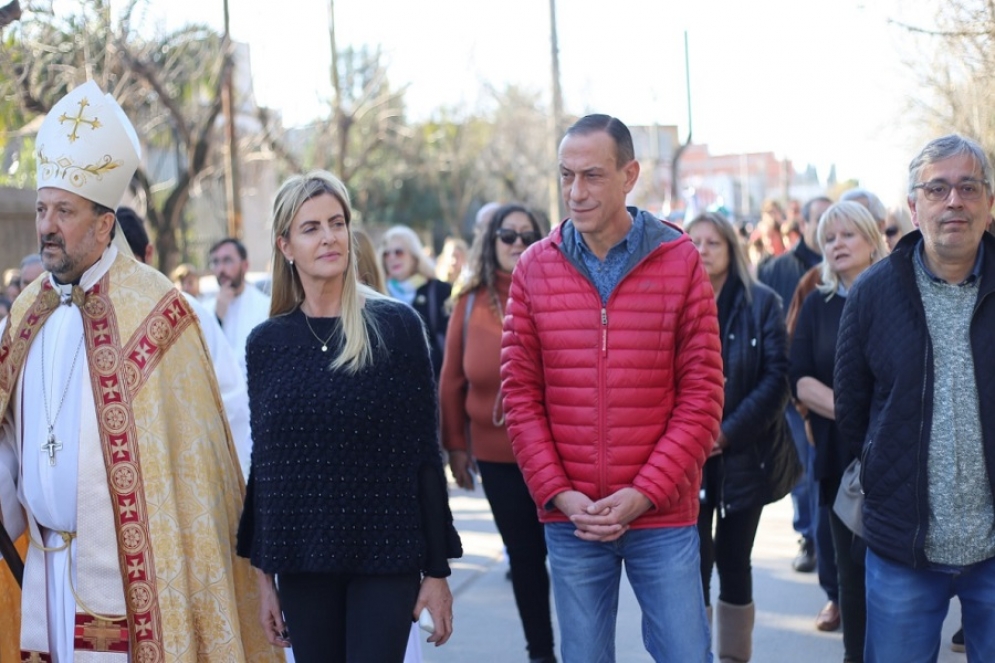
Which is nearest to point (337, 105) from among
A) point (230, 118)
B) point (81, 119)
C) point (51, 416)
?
point (230, 118)

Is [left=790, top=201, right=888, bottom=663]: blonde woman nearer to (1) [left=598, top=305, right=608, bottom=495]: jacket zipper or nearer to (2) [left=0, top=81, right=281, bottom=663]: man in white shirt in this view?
(1) [left=598, top=305, right=608, bottom=495]: jacket zipper

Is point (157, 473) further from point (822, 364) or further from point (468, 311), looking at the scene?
point (822, 364)

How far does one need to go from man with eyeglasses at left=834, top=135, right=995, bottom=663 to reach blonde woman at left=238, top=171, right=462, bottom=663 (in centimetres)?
138

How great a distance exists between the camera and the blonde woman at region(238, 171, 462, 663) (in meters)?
3.85

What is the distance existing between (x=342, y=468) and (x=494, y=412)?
207cm

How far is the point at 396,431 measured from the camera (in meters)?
3.90

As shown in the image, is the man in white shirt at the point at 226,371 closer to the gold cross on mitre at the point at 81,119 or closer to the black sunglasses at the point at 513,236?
the gold cross on mitre at the point at 81,119

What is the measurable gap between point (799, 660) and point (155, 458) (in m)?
3.70

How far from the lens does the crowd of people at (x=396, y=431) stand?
3906 millimetres

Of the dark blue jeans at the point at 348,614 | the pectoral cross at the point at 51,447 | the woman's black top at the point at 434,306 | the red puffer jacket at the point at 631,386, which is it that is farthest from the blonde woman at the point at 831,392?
the woman's black top at the point at 434,306

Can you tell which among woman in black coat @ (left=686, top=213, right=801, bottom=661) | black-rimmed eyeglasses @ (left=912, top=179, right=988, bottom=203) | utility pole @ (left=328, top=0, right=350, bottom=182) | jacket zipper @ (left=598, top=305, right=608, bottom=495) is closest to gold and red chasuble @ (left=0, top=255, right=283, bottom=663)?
jacket zipper @ (left=598, top=305, right=608, bottom=495)

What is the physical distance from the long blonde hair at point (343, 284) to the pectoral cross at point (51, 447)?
0.80 meters

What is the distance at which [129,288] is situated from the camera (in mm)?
4250

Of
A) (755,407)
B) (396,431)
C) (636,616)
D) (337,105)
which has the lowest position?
(636,616)
